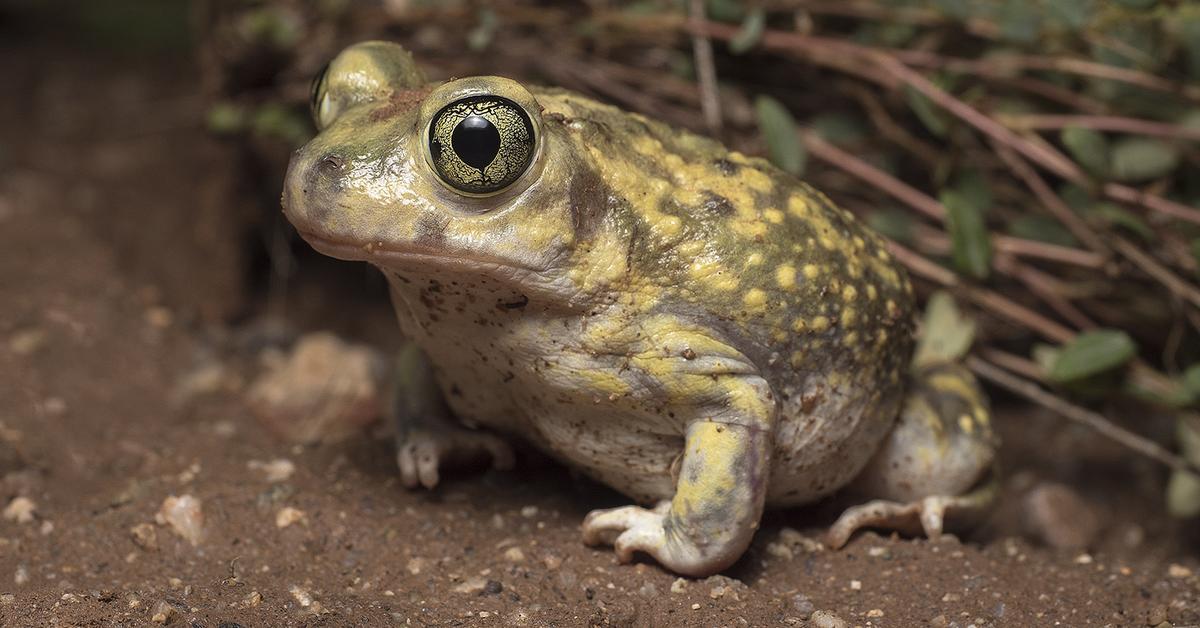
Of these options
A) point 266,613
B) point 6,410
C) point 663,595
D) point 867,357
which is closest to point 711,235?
point 867,357

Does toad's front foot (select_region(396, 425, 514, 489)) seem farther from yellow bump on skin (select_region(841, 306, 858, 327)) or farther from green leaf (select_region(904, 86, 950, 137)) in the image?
green leaf (select_region(904, 86, 950, 137))

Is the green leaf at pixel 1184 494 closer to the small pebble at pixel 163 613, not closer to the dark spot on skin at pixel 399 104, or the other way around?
the dark spot on skin at pixel 399 104

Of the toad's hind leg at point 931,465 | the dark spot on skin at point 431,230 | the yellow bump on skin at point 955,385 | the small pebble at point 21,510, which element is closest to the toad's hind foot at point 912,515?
the toad's hind leg at point 931,465

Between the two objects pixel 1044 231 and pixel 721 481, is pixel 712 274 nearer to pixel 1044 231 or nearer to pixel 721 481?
pixel 721 481

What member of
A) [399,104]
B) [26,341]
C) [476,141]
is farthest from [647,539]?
[26,341]

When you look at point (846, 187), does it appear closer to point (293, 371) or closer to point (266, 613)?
point (293, 371)

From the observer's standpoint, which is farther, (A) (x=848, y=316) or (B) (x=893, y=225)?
(B) (x=893, y=225)

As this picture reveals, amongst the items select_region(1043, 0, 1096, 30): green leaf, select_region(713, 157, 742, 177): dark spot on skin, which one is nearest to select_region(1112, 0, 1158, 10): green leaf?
select_region(1043, 0, 1096, 30): green leaf
